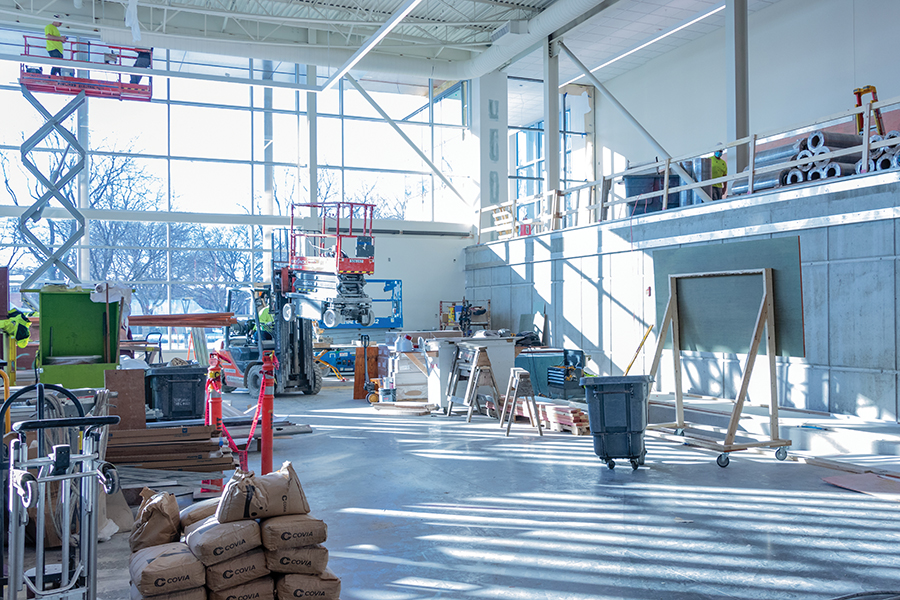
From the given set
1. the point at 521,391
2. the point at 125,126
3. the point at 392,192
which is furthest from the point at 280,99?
the point at 521,391

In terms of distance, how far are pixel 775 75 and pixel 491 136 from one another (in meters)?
8.86

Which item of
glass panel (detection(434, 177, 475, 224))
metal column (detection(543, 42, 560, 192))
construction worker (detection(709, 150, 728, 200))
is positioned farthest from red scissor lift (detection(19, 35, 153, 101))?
construction worker (detection(709, 150, 728, 200))

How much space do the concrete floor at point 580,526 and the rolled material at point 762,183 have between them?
555 centimetres

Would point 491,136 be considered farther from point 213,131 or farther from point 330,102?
point 213,131

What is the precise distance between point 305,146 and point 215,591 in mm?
20868

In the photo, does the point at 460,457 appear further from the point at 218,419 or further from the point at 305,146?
the point at 305,146

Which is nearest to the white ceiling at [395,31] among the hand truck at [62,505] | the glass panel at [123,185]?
the glass panel at [123,185]

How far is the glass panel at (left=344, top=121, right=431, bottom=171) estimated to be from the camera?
2450cm

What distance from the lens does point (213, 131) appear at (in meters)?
23.4

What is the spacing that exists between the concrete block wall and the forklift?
21.0 ft

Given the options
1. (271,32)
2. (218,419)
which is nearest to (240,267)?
(271,32)

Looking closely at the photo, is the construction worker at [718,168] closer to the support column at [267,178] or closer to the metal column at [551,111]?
the metal column at [551,111]

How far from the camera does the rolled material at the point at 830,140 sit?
11.4 m

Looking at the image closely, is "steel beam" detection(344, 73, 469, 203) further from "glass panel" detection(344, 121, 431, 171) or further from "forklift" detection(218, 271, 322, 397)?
"forklift" detection(218, 271, 322, 397)
